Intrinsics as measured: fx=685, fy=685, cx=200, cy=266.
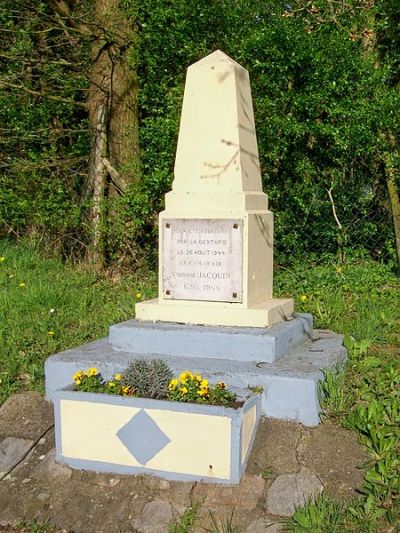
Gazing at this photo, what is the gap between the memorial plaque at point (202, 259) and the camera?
185 inches

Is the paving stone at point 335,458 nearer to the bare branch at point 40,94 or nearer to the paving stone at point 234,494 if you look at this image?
the paving stone at point 234,494

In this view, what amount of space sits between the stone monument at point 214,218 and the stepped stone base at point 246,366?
0.79 ft

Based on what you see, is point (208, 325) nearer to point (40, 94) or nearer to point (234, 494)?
point (234, 494)

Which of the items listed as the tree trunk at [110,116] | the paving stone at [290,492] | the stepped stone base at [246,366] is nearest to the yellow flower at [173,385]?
the stepped stone base at [246,366]

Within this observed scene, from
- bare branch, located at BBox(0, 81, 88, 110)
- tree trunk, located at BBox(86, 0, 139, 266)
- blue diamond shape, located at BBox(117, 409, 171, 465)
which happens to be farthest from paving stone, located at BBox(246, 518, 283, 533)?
bare branch, located at BBox(0, 81, 88, 110)

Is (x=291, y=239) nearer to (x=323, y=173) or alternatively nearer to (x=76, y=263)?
(x=323, y=173)

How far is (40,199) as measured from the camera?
835 centimetres

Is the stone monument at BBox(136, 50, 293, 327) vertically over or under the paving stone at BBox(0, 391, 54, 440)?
over

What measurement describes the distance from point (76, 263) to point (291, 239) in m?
2.77

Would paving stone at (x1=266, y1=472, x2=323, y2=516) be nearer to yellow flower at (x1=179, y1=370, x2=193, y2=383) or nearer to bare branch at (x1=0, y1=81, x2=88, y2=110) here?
yellow flower at (x1=179, y1=370, x2=193, y2=383)

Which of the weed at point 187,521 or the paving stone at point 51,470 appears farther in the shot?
the paving stone at point 51,470

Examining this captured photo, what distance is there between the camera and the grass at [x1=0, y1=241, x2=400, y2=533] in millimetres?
3330

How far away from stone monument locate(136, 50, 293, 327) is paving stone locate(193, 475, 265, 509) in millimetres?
1262

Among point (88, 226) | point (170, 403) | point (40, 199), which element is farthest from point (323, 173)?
point (170, 403)
